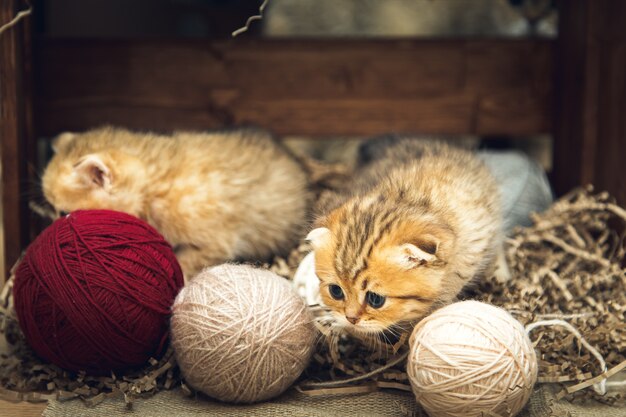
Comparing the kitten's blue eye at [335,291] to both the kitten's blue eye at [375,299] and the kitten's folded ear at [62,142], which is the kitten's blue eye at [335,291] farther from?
the kitten's folded ear at [62,142]

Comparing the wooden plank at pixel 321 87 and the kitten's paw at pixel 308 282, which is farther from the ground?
the wooden plank at pixel 321 87

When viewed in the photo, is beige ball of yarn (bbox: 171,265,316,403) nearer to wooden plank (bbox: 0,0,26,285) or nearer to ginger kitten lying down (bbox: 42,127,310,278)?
ginger kitten lying down (bbox: 42,127,310,278)

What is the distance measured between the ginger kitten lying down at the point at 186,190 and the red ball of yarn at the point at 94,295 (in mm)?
367

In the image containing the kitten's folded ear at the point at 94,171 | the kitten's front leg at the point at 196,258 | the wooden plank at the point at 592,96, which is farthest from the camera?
the wooden plank at the point at 592,96

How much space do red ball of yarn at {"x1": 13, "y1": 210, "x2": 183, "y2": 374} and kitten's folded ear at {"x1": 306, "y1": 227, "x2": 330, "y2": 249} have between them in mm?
454

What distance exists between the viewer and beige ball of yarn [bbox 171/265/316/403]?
178cm

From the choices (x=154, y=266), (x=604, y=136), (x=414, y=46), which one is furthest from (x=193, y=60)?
(x=604, y=136)

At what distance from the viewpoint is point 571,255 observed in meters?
2.70

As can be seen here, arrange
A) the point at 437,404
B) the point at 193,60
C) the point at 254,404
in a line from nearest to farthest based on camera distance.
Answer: the point at 437,404, the point at 254,404, the point at 193,60

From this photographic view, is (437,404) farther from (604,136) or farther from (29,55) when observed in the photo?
(29,55)

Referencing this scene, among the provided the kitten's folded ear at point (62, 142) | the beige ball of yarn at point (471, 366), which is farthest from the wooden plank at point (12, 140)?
the beige ball of yarn at point (471, 366)

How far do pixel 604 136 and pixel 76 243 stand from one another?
2.14 m

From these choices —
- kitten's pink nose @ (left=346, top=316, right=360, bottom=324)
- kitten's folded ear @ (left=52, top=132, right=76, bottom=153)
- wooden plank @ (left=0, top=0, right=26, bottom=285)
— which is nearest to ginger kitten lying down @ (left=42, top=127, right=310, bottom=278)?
kitten's folded ear @ (left=52, top=132, right=76, bottom=153)

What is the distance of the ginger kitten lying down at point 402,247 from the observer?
1761 millimetres
